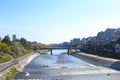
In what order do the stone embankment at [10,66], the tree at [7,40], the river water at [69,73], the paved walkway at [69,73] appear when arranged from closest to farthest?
the stone embankment at [10,66], the paved walkway at [69,73], the river water at [69,73], the tree at [7,40]

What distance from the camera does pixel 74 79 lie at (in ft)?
146

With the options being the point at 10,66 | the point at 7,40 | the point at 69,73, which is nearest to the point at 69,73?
the point at 69,73

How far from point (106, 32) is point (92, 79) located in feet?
428

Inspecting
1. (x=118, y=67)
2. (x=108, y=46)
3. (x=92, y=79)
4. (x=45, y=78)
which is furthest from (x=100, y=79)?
(x=108, y=46)

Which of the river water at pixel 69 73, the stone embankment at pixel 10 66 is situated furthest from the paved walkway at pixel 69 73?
the stone embankment at pixel 10 66

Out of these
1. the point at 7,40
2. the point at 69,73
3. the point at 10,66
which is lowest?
the point at 69,73

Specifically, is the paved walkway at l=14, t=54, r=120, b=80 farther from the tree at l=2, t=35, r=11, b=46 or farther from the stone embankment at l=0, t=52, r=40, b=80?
the tree at l=2, t=35, r=11, b=46

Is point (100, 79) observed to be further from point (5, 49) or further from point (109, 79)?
point (5, 49)

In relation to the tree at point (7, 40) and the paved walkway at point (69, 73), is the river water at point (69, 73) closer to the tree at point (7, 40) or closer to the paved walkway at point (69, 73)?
the paved walkway at point (69, 73)

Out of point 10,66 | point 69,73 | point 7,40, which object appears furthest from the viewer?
point 7,40

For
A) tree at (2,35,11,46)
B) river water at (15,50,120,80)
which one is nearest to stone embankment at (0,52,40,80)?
river water at (15,50,120,80)

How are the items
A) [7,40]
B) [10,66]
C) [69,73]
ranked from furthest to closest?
[7,40] < [10,66] < [69,73]

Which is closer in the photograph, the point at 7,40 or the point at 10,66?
the point at 10,66

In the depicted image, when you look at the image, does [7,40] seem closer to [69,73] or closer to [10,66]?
[10,66]
